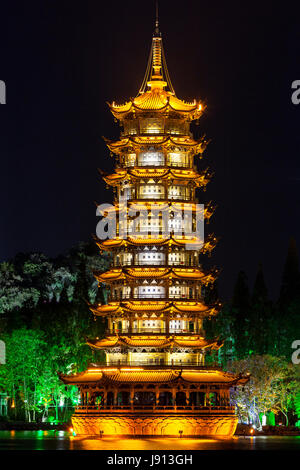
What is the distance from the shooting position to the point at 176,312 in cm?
7675

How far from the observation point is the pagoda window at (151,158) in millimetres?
80875

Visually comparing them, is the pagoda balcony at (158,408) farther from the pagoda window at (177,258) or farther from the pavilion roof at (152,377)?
the pagoda window at (177,258)

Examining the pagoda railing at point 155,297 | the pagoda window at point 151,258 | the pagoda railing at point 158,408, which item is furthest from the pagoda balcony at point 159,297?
the pagoda railing at point 158,408

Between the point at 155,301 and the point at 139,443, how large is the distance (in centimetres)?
1267

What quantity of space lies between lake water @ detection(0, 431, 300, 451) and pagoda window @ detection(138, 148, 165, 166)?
2040 centimetres

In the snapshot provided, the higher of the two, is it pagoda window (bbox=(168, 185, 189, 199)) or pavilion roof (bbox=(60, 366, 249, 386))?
pagoda window (bbox=(168, 185, 189, 199))

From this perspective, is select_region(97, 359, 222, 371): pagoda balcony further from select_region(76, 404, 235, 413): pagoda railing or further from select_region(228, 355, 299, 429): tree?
select_region(228, 355, 299, 429): tree

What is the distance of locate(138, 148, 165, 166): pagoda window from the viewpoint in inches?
3184

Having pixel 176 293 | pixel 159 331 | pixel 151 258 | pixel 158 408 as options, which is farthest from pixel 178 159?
pixel 158 408

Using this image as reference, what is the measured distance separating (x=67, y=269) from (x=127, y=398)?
5093 centimetres

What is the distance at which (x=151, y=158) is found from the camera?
81.1 meters

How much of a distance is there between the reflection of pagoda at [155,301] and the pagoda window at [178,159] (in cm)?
7

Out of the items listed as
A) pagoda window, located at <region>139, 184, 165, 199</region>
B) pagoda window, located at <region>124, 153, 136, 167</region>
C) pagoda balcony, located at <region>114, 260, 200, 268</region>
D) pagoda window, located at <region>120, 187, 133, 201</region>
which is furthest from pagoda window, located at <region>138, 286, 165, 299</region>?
pagoda window, located at <region>124, 153, 136, 167</region>
